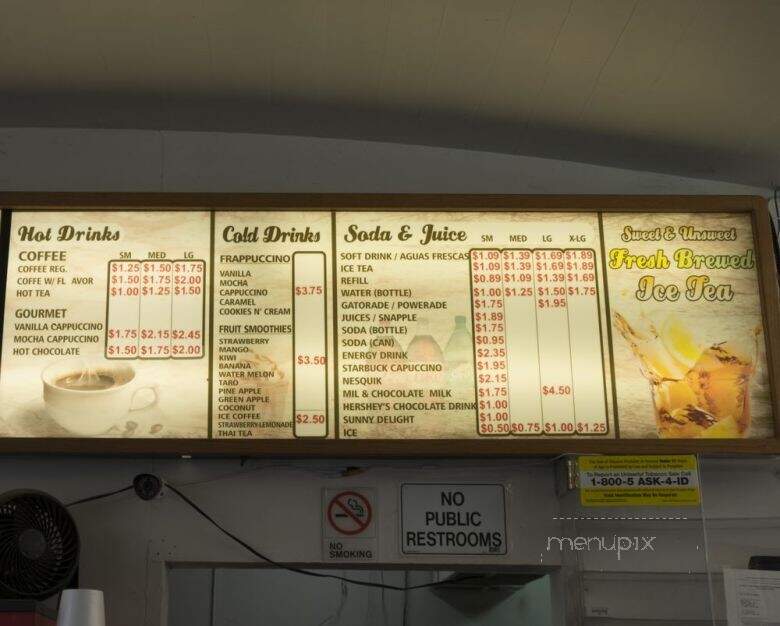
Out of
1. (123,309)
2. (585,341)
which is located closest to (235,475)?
(123,309)

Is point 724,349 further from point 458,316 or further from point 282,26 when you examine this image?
point 282,26

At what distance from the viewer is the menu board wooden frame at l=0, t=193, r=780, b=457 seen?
10.3 feet

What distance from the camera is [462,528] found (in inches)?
130

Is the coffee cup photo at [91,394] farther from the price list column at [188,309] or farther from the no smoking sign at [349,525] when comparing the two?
the no smoking sign at [349,525]

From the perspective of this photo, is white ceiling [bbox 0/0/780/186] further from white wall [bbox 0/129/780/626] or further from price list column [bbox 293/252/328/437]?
price list column [bbox 293/252/328/437]

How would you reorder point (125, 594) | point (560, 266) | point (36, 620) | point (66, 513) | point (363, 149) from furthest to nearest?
1. point (363, 149)
2. point (560, 266)
3. point (125, 594)
4. point (66, 513)
5. point (36, 620)

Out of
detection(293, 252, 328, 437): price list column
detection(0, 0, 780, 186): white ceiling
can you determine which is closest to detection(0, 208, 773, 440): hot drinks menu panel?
detection(293, 252, 328, 437): price list column

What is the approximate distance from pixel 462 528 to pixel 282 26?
5.69 feet

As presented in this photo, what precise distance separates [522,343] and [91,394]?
1.43 m

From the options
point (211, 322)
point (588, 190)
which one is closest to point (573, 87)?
point (588, 190)

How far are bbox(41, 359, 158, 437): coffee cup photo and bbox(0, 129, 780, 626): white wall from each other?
0.19 metres

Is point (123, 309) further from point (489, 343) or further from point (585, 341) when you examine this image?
point (585, 341)

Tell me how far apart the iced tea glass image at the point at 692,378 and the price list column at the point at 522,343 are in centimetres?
31

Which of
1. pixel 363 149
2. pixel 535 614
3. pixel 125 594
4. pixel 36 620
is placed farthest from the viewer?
pixel 535 614
